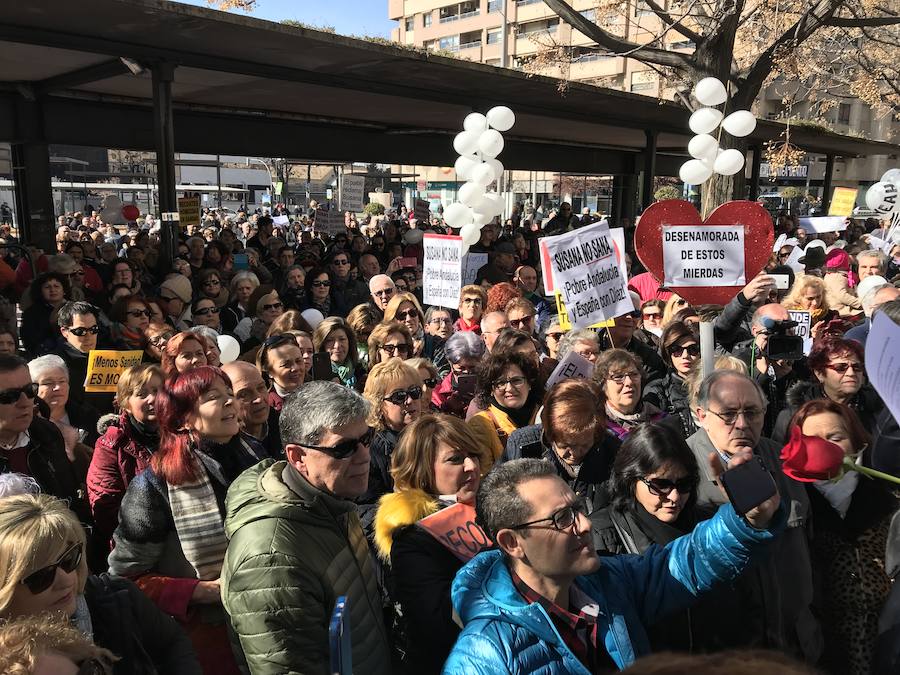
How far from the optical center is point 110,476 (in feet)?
10.4

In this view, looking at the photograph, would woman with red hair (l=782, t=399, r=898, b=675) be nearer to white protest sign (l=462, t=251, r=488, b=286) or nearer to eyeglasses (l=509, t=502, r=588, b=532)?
eyeglasses (l=509, t=502, r=588, b=532)

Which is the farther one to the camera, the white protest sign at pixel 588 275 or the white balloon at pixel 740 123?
the white balloon at pixel 740 123

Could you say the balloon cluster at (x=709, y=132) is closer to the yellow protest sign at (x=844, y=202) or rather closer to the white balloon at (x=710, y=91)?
the white balloon at (x=710, y=91)

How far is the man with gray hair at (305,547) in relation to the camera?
6.74ft

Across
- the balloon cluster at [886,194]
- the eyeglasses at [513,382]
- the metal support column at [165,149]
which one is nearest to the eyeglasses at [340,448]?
the eyeglasses at [513,382]

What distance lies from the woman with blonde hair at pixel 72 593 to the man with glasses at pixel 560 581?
35.9 inches

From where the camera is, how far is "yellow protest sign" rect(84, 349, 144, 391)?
452 centimetres

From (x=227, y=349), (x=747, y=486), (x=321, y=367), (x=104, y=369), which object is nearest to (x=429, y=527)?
(x=747, y=486)

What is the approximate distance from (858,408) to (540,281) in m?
7.07

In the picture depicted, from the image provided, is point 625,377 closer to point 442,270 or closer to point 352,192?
point 442,270

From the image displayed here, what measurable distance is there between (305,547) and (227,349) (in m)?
3.55

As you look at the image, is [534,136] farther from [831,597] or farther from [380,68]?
[831,597]

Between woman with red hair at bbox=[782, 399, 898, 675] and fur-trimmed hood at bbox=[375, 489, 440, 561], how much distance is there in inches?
67.9

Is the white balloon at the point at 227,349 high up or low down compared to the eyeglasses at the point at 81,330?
down
